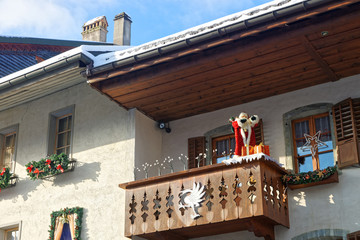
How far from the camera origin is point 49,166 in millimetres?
14641

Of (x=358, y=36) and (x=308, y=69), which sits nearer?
(x=358, y=36)

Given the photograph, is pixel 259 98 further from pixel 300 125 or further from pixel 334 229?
pixel 334 229

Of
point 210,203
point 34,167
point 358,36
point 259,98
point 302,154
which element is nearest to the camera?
point 358,36

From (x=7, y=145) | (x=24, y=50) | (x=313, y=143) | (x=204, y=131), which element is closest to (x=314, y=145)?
(x=313, y=143)

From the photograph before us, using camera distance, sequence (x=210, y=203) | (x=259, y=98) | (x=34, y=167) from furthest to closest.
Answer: (x=34, y=167)
(x=259, y=98)
(x=210, y=203)

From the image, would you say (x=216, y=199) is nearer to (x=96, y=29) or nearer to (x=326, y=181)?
(x=326, y=181)

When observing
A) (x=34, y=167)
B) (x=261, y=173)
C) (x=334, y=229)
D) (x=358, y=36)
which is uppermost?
(x=358, y=36)

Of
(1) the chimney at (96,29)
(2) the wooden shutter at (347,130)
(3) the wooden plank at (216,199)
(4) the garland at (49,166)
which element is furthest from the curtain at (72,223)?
(1) the chimney at (96,29)

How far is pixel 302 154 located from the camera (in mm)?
12844

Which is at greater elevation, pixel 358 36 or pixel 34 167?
pixel 358 36

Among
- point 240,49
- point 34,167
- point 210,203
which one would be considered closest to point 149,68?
point 240,49

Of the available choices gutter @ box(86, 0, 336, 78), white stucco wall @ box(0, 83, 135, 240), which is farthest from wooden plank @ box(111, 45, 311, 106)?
white stucco wall @ box(0, 83, 135, 240)

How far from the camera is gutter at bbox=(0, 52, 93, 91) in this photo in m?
13.7

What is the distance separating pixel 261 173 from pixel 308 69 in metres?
2.35
